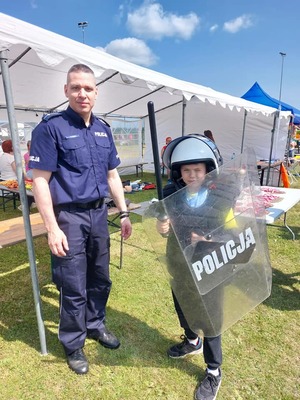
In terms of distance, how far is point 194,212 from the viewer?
1369 millimetres

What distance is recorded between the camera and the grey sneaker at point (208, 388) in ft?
5.90

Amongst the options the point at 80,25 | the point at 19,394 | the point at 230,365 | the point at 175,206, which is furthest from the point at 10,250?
the point at 80,25

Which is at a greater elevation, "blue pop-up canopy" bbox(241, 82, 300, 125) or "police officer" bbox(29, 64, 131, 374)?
"blue pop-up canopy" bbox(241, 82, 300, 125)

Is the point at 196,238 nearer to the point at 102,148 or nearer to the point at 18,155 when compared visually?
the point at 102,148

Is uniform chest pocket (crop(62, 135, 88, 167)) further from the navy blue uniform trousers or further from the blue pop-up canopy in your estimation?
the blue pop-up canopy

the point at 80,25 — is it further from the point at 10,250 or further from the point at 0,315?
the point at 0,315

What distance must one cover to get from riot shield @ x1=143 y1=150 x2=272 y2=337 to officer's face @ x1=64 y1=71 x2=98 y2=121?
849mm

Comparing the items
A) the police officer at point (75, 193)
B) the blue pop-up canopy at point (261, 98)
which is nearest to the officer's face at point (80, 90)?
the police officer at point (75, 193)

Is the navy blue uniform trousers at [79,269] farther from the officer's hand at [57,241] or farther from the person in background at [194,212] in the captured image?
the person in background at [194,212]

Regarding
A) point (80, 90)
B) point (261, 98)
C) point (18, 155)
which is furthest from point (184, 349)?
point (261, 98)

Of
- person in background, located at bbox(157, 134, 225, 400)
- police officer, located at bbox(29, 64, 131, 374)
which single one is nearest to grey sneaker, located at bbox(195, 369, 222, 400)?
person in background, located at bbox(157, 134, 225, 400)

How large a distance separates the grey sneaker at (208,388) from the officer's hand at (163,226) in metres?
1.11

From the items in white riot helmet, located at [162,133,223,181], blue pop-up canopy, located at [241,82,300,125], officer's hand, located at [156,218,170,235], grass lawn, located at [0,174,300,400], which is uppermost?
blue pop-up canopy, located at [241,82,300,125]

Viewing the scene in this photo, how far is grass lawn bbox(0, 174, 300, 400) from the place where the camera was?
6.30 feet
